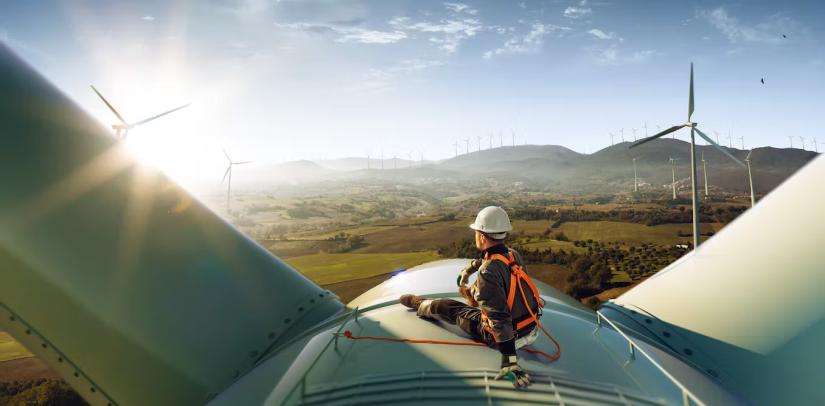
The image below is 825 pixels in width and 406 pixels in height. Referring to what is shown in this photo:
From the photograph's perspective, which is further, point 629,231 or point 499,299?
point 629,231

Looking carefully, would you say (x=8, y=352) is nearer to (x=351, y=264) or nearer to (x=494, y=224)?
(x=351, y=264)

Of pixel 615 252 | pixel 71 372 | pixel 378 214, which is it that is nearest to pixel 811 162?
pixel 71 372

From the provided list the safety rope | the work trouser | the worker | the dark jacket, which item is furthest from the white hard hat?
the work trouser

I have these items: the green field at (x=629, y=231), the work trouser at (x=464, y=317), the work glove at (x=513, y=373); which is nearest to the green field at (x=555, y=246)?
the green field at (x=629, y=231)

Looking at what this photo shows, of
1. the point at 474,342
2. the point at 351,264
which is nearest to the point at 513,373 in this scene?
the point at 474,342

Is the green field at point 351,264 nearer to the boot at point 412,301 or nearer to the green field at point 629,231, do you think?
the green field at point 629,231

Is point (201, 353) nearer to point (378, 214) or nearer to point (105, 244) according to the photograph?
point (105, 244)
